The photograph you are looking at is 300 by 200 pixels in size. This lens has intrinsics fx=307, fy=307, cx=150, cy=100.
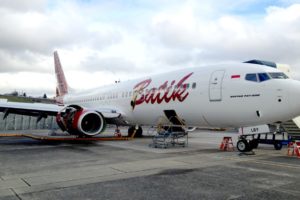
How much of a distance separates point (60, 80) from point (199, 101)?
757 inches

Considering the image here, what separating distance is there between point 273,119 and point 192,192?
5.57 m

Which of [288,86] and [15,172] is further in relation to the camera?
[288,86]

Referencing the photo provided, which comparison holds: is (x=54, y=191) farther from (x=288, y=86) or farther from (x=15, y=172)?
(x=288, y=86)

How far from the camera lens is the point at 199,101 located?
11.8 metres

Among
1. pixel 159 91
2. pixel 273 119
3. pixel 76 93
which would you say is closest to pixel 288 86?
pixel 273 119

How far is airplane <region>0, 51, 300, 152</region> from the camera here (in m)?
9.79

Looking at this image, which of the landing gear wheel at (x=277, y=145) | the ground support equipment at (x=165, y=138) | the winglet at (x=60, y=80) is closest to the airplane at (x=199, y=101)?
A: the ground support equipment at (x=165, y=138)

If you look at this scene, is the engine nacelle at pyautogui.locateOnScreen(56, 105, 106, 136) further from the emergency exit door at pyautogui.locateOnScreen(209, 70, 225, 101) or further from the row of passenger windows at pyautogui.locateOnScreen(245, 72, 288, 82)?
the row of passenger windows at pyautogui.locateOnScreen(245, 72, 288, 82)

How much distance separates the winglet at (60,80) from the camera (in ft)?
90.5

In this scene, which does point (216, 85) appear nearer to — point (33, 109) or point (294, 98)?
point (294, 98)

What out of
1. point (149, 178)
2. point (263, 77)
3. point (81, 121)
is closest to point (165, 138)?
point (81, 121)

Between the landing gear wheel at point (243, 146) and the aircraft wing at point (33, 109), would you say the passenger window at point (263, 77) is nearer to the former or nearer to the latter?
the landing gear wheel at point (243, 146)

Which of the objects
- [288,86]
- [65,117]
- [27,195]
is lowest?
[27,195]

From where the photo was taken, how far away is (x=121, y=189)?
548 centimetres
